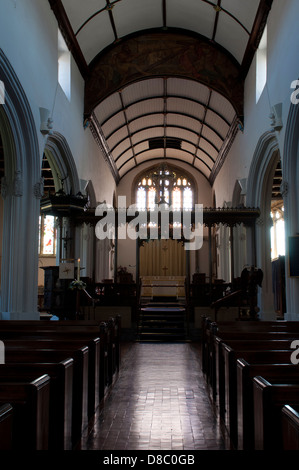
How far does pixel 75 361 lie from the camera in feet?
11.4

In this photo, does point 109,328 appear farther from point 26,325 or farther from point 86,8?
→ point 86,8

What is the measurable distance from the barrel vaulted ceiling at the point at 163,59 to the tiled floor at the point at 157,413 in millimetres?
8349

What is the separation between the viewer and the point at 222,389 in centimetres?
430

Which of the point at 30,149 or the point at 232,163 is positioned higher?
the point at 232,163

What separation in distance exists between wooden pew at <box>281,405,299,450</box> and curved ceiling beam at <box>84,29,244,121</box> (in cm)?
1256

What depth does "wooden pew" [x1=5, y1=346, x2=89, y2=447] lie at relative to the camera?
3359mm

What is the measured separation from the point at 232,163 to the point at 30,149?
900cm

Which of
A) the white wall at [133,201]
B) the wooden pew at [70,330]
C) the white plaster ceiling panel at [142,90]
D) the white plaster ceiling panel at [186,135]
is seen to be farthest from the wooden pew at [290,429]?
the white wall at [133,201]

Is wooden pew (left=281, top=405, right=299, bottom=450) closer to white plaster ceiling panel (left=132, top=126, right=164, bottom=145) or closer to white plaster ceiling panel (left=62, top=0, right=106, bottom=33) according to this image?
white plaster ceiling panel (left=62, top=0, right=106, bottom=33)

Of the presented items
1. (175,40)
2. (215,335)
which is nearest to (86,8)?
(175,40)

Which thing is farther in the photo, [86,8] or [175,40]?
[175,40]

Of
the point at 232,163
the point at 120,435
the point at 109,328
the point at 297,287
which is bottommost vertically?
the point at 120,435

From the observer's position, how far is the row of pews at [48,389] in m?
2.25

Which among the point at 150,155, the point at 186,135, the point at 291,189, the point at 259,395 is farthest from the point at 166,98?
the point at 259,395
